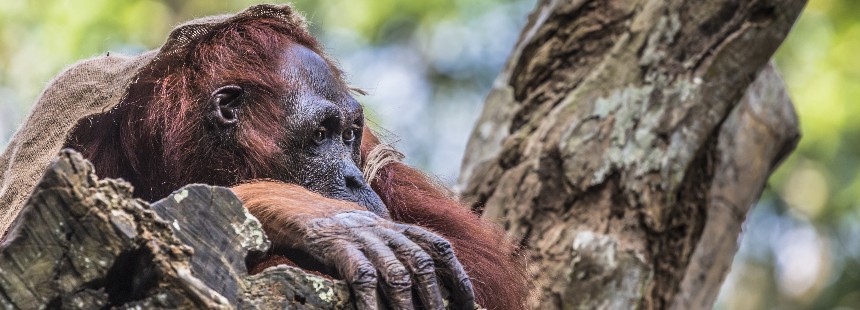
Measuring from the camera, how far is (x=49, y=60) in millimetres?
6715

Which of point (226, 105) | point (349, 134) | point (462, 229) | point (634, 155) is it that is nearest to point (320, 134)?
point (349, 134)

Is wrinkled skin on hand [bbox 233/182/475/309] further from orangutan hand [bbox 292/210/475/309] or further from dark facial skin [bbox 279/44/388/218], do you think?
dark facial skin [bbox 279/44/388/218]

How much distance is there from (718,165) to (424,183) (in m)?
0.93

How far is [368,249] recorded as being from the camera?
172cm

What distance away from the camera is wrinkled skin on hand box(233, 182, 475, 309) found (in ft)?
5.39

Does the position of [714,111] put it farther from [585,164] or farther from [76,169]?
[76,169]

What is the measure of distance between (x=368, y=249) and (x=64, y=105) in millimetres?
1094

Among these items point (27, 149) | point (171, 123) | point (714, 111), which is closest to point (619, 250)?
point (714, 111)

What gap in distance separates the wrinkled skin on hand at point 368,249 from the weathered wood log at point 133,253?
0.29 ft

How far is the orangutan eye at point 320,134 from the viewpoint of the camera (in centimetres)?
236

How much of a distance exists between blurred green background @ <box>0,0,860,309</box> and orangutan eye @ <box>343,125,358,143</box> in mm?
2586

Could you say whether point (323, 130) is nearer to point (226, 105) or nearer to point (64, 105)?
point (226, 105)

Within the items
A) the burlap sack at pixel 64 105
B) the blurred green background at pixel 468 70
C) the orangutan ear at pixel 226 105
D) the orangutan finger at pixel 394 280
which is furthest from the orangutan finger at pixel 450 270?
the blurred green background at pixel 468 70

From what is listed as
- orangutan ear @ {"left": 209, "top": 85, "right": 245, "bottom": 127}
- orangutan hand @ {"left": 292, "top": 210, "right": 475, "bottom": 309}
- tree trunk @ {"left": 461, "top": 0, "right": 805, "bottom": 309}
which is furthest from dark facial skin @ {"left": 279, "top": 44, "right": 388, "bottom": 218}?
tree trunk @ {"left": 461, "top": 0, "right": 805, "bottom": 309}
